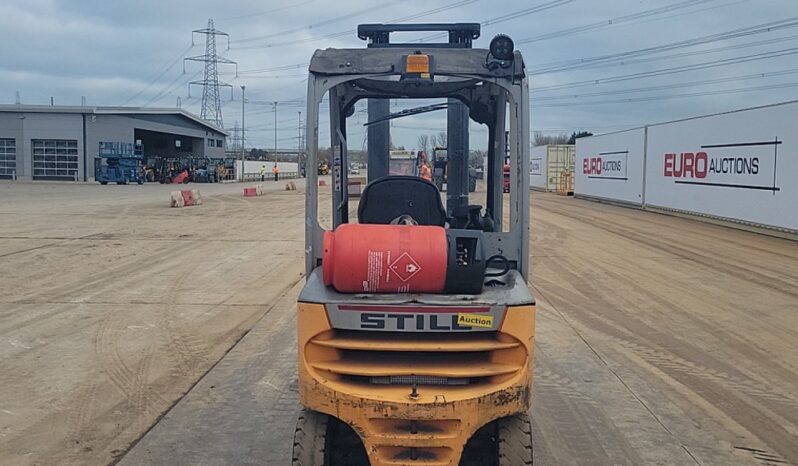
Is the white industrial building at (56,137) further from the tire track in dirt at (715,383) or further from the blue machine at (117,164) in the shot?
the tire track in dirt at (715,383)

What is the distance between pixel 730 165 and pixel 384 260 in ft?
67.2

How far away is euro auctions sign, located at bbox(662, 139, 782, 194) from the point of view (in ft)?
64.7

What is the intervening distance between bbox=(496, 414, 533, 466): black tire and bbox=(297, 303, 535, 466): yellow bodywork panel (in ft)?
0.55

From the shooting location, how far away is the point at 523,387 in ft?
13.3

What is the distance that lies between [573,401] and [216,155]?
84.5m

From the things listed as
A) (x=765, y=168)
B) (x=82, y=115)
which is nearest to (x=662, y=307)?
(x=765, y=168)

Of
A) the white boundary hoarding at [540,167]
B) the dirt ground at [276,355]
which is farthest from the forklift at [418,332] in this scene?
the white boundary hoarding at [540,167]

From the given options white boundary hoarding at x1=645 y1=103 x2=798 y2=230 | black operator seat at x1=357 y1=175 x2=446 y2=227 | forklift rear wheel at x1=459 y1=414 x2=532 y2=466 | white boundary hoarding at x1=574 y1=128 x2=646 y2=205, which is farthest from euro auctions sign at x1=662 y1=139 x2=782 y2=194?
forklift rear wheel at x1=459 y1=414 x2=532 y2=466

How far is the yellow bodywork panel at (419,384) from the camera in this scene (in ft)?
13.0

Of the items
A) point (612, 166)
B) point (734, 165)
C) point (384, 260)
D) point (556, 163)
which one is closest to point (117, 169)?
point (556, 163)

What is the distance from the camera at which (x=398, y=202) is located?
5.39 metres

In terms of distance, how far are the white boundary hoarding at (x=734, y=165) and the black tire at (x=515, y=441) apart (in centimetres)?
1685

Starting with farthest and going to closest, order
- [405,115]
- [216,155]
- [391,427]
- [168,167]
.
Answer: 1. [216,155]
2. [168,167]
3. [405,115]
4. [391,427]

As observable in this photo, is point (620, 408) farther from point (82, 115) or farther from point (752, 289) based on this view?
point (82, 115)
